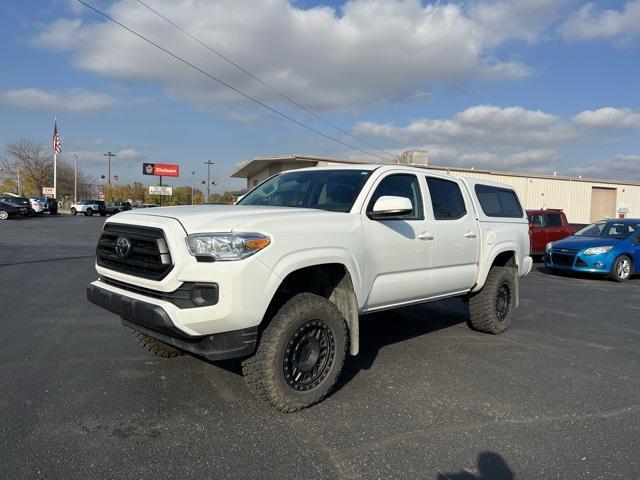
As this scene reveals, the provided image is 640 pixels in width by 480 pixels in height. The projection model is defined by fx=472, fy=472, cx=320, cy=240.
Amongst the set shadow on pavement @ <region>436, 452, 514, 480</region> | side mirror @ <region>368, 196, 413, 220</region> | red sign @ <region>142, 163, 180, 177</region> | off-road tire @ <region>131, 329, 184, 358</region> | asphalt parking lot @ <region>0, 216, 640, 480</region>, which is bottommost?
shadow on pavement @ <region>436, 452, 514, 480</region>

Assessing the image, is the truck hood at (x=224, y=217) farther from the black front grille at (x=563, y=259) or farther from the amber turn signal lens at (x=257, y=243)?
the black front grille at (x=563, y=259)

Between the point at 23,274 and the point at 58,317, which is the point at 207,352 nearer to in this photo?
the point at 58,317

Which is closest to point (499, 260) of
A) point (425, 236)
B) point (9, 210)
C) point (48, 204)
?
point (425, 236)

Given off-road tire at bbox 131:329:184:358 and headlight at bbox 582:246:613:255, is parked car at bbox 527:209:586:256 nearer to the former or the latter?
headlight at bbox 582:246:613:255

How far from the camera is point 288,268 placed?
3.45 meters

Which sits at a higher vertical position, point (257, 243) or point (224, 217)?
point (224, 217)

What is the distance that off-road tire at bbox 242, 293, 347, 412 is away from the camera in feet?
11.4

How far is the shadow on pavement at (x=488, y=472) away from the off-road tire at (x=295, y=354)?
121cm

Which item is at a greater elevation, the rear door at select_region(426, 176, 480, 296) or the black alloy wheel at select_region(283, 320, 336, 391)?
the rear door at select_region(426, 176, 480, 296)

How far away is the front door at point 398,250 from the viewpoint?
4219mm

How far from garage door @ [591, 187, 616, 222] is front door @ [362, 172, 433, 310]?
36.4 m

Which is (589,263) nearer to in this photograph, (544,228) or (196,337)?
(544,228)

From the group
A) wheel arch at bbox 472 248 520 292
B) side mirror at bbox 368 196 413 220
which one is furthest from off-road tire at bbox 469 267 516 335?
side mirror at bbox 368 196 413 220

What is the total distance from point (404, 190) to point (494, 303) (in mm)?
2156
